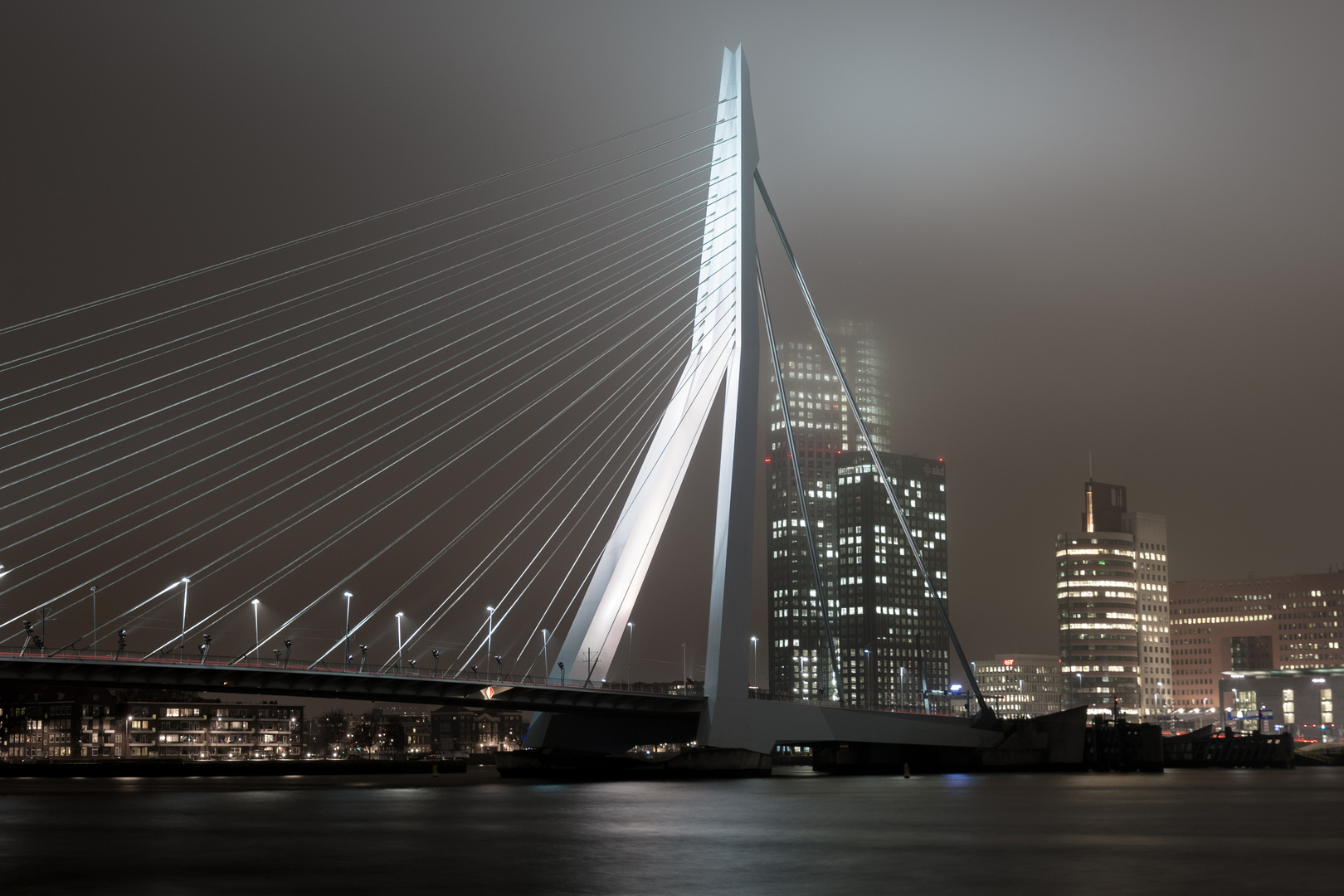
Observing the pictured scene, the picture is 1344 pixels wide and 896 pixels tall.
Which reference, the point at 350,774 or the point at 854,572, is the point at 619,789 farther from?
the point at 854,572

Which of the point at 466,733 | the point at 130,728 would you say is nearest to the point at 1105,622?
the point at 466,733

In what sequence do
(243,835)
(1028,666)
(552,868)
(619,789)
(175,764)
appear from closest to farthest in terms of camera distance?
(552,868) → (243,835) → (619,789) → (175,764) → (1028,666)

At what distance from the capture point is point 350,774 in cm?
8025

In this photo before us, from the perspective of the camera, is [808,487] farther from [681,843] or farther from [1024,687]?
[681,843]

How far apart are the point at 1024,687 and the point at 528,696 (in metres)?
158

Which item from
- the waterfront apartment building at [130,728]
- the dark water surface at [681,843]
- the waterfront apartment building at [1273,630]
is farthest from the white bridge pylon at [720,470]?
the waterfront apartment building at [1273,630]

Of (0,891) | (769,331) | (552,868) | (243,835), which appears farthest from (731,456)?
(0,891)

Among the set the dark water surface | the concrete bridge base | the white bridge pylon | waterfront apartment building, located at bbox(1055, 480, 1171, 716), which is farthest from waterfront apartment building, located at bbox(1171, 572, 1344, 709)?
the dark water surface

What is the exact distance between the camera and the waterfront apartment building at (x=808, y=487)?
181125 mm

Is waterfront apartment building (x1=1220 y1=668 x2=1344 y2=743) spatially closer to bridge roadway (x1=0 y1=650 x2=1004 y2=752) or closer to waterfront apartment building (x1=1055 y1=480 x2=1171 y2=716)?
waterfront apartment building (x1=1055 y1=480 x2=1171 y2=716)

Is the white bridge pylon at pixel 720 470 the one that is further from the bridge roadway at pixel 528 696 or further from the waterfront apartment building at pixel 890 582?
the waterfront apartment building at pixel 890 582

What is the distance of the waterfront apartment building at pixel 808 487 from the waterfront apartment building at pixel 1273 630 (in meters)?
53.6

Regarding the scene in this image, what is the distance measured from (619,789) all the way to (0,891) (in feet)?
91.3

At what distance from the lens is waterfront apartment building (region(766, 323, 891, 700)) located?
7131 inches
